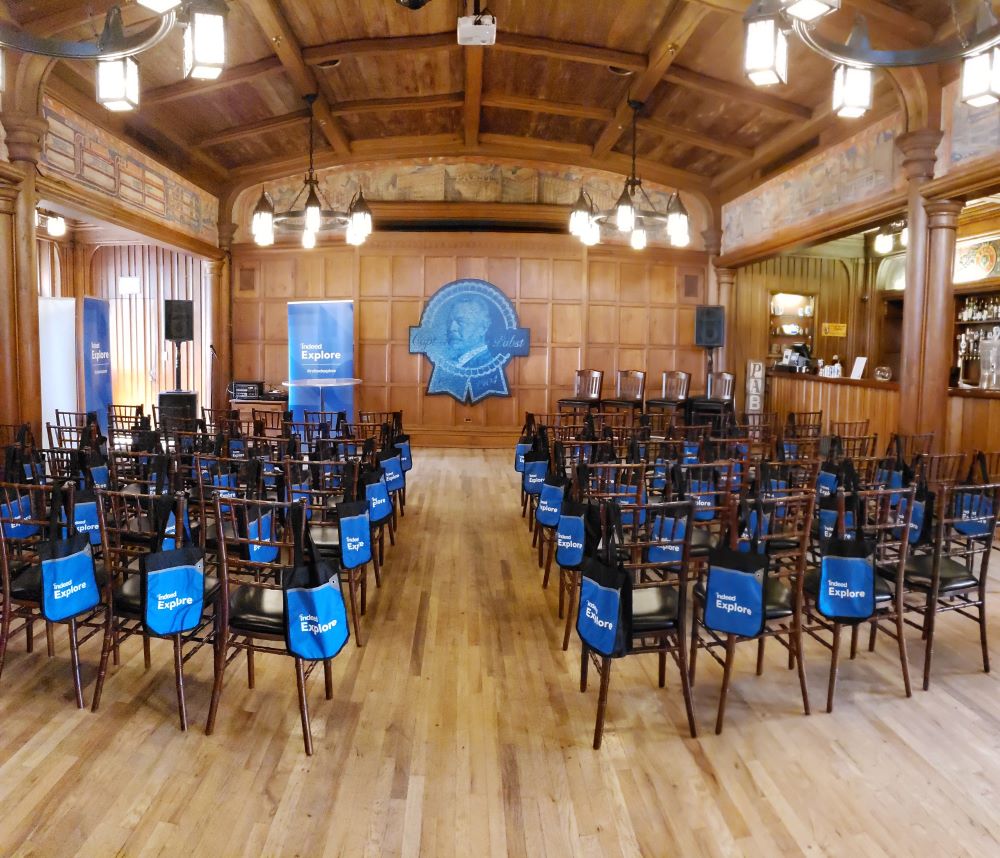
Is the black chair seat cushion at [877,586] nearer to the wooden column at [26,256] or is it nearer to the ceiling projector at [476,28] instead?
the ceiling projector at [476,28]

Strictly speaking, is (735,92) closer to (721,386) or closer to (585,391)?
(721,386)

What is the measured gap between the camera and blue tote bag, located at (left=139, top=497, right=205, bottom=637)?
2564mm

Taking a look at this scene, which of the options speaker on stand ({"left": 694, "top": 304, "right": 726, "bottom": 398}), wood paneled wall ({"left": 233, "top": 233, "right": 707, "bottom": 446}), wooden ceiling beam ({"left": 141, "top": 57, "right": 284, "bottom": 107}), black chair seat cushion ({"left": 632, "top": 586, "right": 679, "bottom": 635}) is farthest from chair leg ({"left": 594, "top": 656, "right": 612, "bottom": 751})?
speaker on stand ({"left": 694, "top": 304, "right": 726, "bottom": 398})

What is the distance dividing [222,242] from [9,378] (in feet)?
16.9

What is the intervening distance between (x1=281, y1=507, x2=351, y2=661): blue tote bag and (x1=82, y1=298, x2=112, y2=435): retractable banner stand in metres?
7.61

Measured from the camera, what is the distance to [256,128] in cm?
845

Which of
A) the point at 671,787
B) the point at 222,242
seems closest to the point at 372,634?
the point at 671,787

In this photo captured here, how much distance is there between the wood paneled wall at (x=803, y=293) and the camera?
1130 cm

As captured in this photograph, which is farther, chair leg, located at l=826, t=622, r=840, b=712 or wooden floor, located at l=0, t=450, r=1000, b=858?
chair leg, located at l=826, t=622, r=840, b=712

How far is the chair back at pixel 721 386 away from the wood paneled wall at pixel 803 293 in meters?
0.85

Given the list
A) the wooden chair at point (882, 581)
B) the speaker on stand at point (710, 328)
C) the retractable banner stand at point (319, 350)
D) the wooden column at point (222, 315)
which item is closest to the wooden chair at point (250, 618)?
the wooden chair at point (882, 581)

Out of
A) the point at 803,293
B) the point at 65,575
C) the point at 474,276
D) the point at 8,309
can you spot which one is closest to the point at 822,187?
the point at 803,293

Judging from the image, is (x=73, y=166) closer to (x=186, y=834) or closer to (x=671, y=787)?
(x=186, y=834)

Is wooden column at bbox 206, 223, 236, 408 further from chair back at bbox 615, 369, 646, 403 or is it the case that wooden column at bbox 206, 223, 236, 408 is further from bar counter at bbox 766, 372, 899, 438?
bar counter at bbox 766, 372, 899, 438
